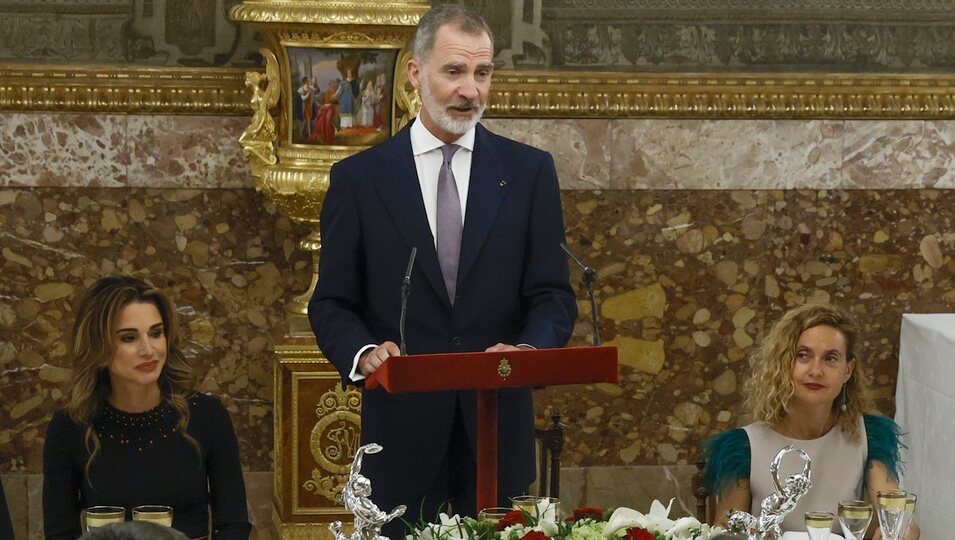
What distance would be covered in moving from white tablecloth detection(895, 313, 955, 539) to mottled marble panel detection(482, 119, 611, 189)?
1.37m

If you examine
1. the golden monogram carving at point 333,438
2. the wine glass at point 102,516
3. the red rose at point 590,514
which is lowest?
the golden monogram carving at point 333,438

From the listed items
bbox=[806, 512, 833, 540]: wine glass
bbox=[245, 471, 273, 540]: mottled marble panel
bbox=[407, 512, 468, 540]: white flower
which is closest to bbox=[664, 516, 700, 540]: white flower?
bbox=[407, 512, 468, 540]: white flower

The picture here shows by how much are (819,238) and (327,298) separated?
10.3 feet

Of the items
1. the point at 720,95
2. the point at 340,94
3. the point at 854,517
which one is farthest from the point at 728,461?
the point at 720,95

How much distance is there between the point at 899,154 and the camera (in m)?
6.61

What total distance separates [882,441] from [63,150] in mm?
3292

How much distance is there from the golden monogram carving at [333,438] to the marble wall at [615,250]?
52cm

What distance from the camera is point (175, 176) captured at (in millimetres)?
6211

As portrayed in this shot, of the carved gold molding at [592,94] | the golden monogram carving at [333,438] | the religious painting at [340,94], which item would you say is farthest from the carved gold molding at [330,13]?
the golden monogram carving at [333,438]

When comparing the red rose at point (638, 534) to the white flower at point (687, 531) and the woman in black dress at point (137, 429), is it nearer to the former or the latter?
the white flower at point (687, 531)

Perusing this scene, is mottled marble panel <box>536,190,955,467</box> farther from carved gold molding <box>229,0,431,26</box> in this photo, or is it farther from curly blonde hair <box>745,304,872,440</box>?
curly blonde hair <box>745,304,872,440</box>

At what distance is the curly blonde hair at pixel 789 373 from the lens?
445cm

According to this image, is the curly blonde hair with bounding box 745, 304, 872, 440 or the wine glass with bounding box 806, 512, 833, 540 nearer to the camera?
the wine glass with bounding box 806, 512, 833, 540

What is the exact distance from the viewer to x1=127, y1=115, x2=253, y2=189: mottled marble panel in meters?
6.19
